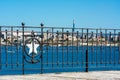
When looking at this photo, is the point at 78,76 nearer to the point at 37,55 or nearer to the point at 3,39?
the point at 37,55

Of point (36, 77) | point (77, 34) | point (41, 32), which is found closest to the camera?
point (36, 77)

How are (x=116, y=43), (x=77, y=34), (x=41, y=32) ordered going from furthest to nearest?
1. (x=116, y=43)
2. (x=77, y=34)
3. (x=41, y=32)

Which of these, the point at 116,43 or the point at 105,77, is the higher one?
the point at 116,43

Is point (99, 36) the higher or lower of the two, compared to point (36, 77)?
higher

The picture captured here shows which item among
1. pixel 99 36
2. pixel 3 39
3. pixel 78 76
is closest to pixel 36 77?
pixel 78 76

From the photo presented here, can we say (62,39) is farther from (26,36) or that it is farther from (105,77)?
(105,77)

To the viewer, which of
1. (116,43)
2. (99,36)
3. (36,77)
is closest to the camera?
(36,77)

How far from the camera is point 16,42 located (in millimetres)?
13430

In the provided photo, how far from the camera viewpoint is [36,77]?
11.7 meters

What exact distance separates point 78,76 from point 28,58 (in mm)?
2238

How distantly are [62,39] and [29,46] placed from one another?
200 centimetres

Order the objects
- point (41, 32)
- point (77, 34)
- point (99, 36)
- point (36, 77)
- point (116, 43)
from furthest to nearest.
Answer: point (116, 43) → point (99, 36) → point (77, 34) → point (41, 32) → point (36, 77)

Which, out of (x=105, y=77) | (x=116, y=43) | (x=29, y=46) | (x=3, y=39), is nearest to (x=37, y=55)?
(x=29, y=46)

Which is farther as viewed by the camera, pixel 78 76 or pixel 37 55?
pixel 37 55
